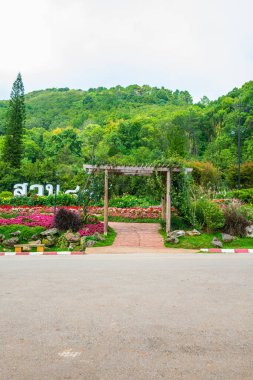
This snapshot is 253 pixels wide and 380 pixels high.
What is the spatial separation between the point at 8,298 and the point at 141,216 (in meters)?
14.9

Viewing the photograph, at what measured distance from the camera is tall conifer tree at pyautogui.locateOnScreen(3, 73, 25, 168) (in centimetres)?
4266

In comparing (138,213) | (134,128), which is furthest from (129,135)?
(138,213)

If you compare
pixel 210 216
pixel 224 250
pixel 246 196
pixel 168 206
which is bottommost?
pixel 224 250

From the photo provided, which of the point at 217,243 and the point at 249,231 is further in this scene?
the point at 249,231

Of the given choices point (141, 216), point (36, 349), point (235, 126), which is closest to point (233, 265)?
point (36, 349)

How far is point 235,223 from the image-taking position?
14.6 m

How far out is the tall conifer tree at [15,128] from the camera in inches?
1679

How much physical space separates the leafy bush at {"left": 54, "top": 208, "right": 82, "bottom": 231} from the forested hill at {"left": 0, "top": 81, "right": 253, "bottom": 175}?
2037 cm

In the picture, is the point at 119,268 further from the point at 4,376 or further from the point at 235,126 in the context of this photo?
the point at 235,126

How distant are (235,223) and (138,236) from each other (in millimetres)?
3590

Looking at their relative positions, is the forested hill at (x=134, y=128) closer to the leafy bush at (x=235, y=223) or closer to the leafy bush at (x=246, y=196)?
the leafy bush at (x=246, y=196)

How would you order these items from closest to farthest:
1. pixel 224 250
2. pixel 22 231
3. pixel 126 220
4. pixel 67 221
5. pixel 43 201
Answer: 1. pixel 224 250
2. pixel 22 231
3. pixel 67 221
4. pixel 126 220
5. pixel 43 201

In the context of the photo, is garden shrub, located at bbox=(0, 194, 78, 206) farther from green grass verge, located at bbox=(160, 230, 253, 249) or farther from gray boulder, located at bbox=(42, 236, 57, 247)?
green grass verge, located at bbox=(160, 230, 253, 249)

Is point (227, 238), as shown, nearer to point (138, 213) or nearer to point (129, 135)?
point (138, 213)
